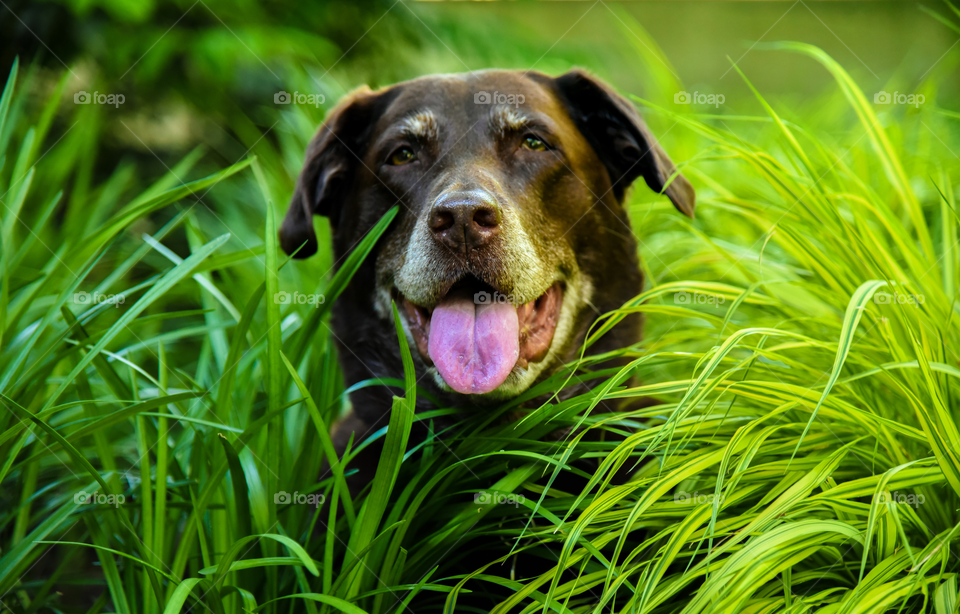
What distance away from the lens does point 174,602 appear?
4.32 ft

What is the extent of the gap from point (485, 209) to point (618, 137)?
75cm

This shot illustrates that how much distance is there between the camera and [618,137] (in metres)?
2.25

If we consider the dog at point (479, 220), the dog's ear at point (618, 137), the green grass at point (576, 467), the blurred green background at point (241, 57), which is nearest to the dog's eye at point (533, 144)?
the dog at point (479, 220)

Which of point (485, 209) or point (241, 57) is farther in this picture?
point (241, 57)

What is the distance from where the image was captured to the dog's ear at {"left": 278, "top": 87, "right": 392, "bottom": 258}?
2182 millimetres

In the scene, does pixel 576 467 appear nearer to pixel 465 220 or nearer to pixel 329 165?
pixel 465 220

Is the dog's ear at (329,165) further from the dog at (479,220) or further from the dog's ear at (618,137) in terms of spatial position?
the dog's ear at (618,137)

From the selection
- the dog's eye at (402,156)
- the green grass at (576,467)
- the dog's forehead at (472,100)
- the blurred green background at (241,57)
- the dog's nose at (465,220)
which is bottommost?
the green grass at (576,467)

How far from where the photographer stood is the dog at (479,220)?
70.9 inches

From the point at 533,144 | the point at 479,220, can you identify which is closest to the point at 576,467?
the point at 479,220

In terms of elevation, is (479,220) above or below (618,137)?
below

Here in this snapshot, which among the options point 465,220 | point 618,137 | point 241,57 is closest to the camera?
point 465,220

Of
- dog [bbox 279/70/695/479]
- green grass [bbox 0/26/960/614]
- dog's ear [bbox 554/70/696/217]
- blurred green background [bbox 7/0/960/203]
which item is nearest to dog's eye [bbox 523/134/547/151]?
dog [bbox 279/70/695/479]

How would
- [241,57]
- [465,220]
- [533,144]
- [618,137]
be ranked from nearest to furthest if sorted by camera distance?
[465,220] < [533,144] < [618,137] < [241,57]
